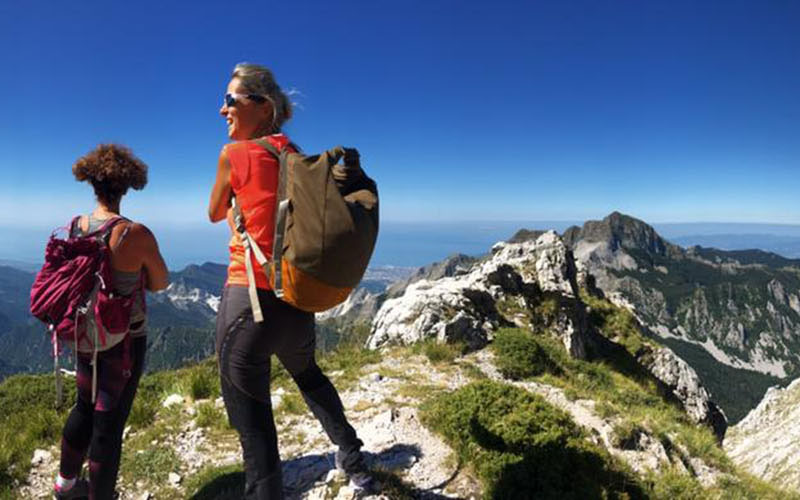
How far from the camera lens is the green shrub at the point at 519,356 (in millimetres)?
11430

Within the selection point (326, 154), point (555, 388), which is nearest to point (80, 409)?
point (326, 154)

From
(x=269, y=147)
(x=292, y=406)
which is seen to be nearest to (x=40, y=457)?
(x=292, y=406)

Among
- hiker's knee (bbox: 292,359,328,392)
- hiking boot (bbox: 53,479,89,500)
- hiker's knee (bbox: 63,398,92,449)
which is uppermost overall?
hiker's knee (bbox: 292,359,328,392)

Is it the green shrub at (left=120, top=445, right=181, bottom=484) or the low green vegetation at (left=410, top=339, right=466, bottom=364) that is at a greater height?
the low green vegetation at (left=410, top=339, right=466, bottom=364)

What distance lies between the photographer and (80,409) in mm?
4777

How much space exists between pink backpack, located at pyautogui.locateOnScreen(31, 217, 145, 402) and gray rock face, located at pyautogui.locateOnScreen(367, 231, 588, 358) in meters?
9.31

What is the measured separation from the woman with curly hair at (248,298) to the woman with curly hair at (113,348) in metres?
1.50

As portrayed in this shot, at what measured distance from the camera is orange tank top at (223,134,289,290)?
3.29 metres

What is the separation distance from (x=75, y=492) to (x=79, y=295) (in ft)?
8.43

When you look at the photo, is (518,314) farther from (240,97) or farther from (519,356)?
(240,97)

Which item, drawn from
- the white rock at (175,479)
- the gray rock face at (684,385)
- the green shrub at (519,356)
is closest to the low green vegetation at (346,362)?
the green shrub at (519,356)

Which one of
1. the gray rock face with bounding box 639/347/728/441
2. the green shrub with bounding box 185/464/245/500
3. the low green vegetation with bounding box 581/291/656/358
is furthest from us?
the low green vegetation with bounding box 581/291/656/358

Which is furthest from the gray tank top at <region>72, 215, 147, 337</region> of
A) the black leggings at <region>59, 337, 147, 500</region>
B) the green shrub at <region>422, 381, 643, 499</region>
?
the green shrub at <region>422, 381, 643, 499</region>

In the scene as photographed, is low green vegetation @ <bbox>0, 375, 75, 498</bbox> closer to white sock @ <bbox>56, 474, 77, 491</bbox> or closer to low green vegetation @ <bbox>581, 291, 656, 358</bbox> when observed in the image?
white sock @ <bbox>56, 474, 77, 491</bbox>
